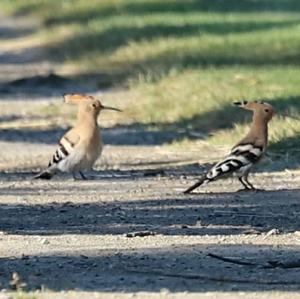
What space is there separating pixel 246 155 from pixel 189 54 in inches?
663

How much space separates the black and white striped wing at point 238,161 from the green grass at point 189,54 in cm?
350

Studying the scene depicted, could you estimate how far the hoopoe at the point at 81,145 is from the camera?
52.0 ft

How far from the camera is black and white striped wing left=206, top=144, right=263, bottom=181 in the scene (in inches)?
587

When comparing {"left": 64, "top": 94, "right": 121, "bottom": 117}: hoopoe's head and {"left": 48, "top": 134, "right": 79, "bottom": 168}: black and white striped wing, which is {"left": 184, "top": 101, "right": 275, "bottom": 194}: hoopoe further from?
{"left": 64, "top": 94, "right": 121, "bottom": 117}: hoopoe's head

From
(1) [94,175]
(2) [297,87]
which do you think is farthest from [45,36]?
(1) [94,175]

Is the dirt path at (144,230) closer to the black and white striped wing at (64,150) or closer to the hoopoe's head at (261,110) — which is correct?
the black and white striped wing at (64,150)

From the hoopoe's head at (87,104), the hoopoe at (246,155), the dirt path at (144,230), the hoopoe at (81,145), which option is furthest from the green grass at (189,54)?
the hoopoe at (246,155)

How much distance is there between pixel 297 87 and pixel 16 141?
4.48 meters

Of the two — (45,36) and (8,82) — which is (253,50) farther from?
(45,36)

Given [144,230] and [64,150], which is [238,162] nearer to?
[64,150]

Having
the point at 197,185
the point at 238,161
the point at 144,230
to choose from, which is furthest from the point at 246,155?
the point at 144,230

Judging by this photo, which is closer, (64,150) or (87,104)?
(64,150)

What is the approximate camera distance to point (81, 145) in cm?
1591

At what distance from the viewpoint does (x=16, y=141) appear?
21500mm
